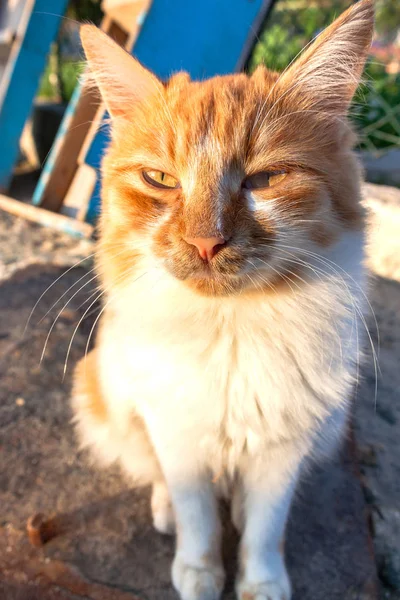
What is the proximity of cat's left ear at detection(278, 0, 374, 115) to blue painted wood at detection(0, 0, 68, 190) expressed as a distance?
9.18 feet

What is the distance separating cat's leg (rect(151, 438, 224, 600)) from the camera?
1382mm

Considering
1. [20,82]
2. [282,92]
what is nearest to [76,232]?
[20,82]

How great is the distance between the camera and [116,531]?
158 cm

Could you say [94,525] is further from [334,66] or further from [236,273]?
[334,66]


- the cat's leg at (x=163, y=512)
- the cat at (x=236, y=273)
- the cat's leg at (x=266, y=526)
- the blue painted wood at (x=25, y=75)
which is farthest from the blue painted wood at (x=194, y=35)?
the cat's leg at (x=266, y=526)

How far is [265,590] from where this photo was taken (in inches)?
Result: 54.6

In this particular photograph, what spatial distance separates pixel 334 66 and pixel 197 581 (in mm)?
1514

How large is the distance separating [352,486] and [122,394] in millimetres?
973

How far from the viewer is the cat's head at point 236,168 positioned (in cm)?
111

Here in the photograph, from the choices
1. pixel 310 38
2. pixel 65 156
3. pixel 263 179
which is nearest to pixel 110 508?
pixel 263 179

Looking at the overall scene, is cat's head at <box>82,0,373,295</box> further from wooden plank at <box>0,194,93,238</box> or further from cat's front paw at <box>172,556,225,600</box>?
wooden plank at <box>0,194,93,238</box>

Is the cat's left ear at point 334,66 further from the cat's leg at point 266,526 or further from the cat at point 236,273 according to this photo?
the cat's leg at point 266,526

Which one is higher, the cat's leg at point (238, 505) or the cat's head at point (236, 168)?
the cat's head at point (236, 168)

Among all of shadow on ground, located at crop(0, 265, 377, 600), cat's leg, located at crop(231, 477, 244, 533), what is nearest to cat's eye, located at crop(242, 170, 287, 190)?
cat's leg, located at crop(231, 477, 244, 533)
